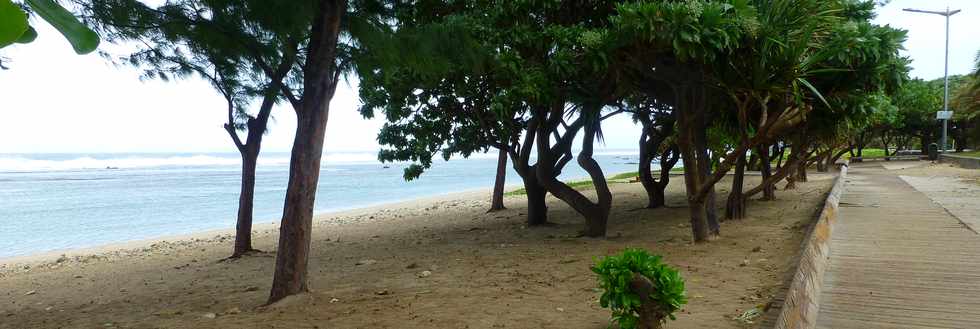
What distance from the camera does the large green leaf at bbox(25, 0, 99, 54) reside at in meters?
0.55

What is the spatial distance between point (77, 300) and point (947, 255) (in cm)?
806

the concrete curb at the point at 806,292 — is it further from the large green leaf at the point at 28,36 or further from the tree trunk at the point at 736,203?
the tree trunk at the point at 736,203

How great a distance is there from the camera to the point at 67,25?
56 cm

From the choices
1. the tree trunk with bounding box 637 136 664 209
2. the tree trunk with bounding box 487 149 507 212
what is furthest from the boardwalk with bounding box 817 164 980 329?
the tree trunk with bounding box 487 149 507 212

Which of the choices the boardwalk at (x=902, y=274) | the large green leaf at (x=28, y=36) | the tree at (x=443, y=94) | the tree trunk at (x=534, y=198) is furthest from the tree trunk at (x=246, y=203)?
the large green leaf at (x=28, y=36)

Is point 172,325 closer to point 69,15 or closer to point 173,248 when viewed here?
point 69,15

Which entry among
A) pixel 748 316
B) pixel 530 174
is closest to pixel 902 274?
pixel 748 316

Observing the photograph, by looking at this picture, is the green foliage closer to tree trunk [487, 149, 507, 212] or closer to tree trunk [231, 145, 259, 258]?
tree trunk [231, 145, 259, 258]

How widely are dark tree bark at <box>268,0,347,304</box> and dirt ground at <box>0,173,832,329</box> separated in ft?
0.99

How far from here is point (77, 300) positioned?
6391mm

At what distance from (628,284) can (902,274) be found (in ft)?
9.40

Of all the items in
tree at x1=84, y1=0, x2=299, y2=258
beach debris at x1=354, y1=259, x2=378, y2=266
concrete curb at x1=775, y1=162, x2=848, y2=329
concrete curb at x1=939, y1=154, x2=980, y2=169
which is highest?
tree at x1=84, y1=0, x2=299, y2=258

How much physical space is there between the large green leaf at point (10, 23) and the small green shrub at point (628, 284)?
3.00 meters

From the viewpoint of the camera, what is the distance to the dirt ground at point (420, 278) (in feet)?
14.7
